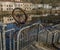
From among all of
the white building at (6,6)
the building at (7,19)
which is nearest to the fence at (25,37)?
the building at (7,19)

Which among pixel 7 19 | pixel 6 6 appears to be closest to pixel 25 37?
pixel 7 19

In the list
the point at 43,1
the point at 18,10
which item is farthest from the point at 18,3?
the point at 43,1

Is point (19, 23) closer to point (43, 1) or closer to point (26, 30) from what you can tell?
point (26, 30)

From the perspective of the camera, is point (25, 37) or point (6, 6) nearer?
point (6, 6)

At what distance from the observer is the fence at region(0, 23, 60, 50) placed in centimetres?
161

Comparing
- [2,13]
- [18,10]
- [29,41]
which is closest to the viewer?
[2,13]

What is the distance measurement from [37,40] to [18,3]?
620mm

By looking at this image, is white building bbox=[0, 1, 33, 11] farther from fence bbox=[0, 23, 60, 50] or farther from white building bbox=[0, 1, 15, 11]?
fence bbox=[0, 23, 60, 50]

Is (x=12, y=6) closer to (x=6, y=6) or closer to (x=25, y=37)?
(x=6, y=6)

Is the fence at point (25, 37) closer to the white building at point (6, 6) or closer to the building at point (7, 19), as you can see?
the building at point (7, 19)

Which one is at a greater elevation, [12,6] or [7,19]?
[12,6]

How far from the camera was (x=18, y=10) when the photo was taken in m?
1.69

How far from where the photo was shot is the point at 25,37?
69.7 inches

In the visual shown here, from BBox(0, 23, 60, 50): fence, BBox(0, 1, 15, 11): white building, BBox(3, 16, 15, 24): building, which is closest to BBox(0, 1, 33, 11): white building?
BBox(0, 1, 15, 11): white building
